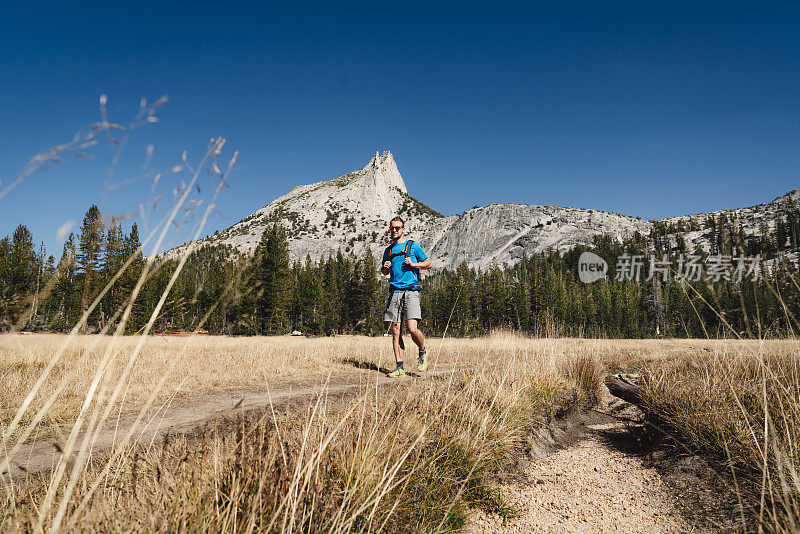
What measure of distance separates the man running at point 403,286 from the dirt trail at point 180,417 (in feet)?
2.29

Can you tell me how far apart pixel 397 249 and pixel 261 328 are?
40366mm

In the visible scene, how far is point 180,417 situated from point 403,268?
3626 mm

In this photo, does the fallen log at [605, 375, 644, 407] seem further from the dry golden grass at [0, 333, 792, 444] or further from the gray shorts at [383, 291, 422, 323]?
the gray shorts at [383, 291, 422, 323]

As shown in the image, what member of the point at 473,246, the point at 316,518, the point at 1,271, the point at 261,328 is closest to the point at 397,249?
the point at 316,518

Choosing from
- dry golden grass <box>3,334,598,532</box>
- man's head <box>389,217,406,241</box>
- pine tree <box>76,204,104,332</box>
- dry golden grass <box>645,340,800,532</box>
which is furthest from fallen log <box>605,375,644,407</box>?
pine tree <box>76,204,104,332</box>

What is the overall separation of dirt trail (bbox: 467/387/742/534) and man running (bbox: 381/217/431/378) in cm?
254

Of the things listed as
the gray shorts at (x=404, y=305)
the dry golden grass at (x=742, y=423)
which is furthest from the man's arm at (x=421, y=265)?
the dry golden grass at (x=742, y=423)

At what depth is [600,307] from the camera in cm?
6675

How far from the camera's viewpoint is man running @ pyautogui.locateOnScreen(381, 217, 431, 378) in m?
6.11

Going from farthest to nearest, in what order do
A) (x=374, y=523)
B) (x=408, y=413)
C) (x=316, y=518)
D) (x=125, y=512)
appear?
1. (x=408, y=413)
2. (x=374, y=523)
3. (x=316, y=518)
4. (x=125, y=512)

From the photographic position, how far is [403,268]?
626 cm

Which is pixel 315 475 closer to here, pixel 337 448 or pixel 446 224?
pixel 337 448

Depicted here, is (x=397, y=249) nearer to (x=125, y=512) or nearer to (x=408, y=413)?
(x=408, y=413)

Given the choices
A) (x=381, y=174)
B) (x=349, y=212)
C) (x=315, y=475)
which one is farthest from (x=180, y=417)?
(x=381, y=174)
